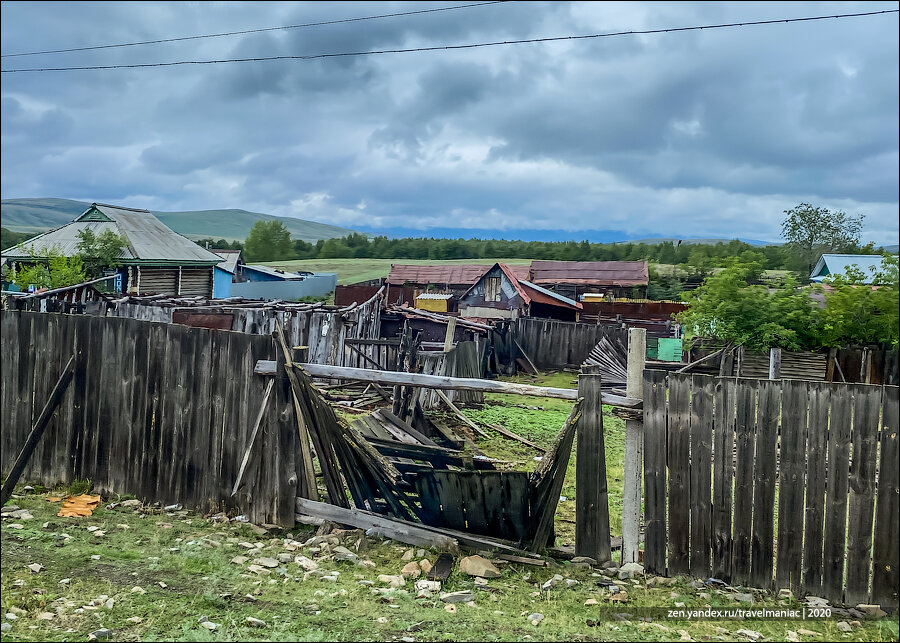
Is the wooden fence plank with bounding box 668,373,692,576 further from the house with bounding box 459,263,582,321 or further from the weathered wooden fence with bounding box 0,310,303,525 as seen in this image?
the house with bounding box 459,263,582,321

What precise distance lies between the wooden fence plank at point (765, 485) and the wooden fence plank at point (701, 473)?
0.31 m

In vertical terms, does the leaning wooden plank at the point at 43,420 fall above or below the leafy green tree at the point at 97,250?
below

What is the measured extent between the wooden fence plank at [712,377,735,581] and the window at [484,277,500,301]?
31.2 metres

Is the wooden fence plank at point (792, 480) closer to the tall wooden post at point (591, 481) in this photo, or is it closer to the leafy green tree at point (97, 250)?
the tall wooden post at point (591, 481)

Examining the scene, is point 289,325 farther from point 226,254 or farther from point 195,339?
point 226,254

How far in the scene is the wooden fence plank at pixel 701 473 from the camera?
4809 mm

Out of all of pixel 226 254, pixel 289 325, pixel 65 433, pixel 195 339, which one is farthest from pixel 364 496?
pixel 226 254

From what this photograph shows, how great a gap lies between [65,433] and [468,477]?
4.45m

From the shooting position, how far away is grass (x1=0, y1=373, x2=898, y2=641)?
4.03 metres

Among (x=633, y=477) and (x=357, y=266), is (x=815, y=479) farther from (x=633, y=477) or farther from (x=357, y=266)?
(x=357, y=266)

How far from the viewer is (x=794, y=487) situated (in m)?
4.60

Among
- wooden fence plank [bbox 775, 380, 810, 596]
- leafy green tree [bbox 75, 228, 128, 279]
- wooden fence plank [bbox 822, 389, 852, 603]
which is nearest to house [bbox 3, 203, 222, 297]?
leafy green tree [bbox 75, 228, 128, 279]

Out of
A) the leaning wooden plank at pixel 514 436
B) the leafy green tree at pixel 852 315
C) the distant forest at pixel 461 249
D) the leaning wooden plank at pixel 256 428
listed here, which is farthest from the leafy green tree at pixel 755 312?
the distant forest at pixel 461 249

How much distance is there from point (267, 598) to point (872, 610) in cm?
410
